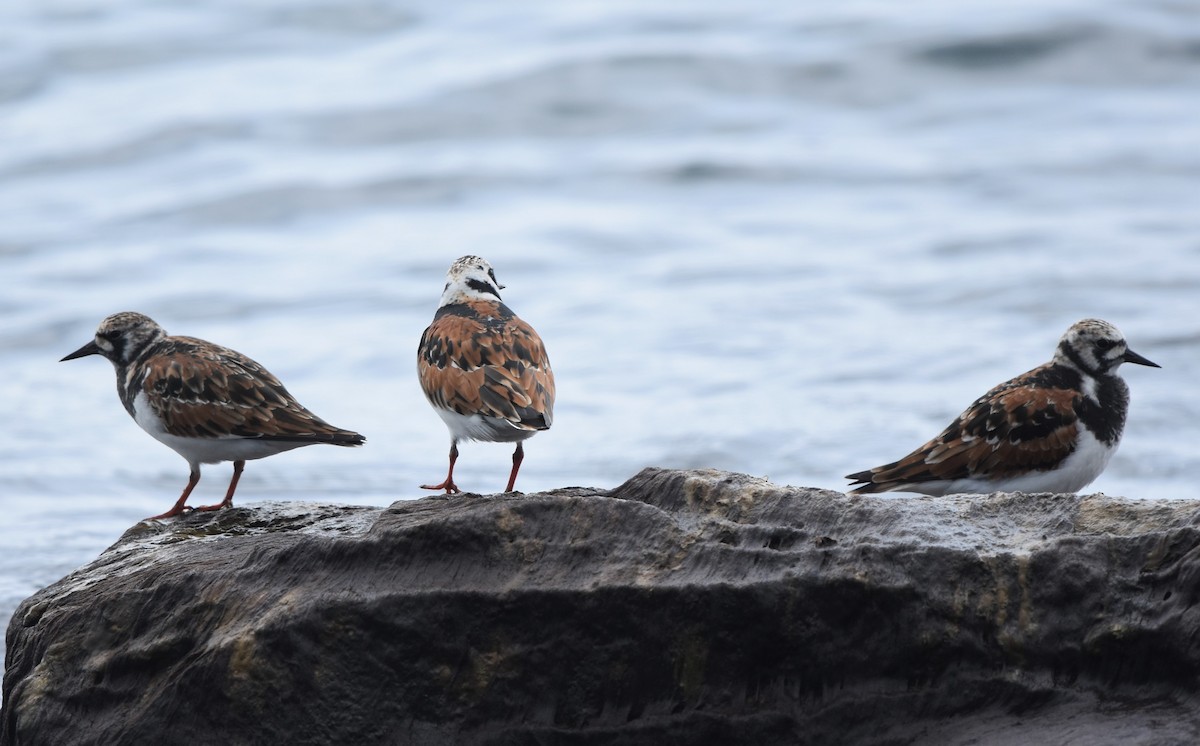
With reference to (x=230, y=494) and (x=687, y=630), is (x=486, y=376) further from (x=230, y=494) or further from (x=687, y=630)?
(x=687, y=630)

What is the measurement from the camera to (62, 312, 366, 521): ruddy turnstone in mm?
6969

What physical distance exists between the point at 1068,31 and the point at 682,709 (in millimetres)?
22662

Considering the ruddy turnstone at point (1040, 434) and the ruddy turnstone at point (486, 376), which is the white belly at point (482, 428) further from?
the ruddy turnstone at point (1040, 434)

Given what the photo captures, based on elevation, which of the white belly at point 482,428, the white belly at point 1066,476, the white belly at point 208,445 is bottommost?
the white belly at point 1066,476

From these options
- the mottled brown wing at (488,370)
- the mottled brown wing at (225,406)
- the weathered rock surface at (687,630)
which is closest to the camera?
the weathered rock surface at (687,630)

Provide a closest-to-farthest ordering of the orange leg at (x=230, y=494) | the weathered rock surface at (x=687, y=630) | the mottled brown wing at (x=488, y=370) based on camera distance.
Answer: the weathered rock surface at (x=687, y=630)
the mottled brown wing at (x=488, y=370)
the orange leg at (x=230, y=494)

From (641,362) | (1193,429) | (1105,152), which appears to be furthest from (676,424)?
(1105,152)

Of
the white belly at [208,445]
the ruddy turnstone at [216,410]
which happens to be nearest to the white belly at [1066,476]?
the ruddy turnstone at [216,410]

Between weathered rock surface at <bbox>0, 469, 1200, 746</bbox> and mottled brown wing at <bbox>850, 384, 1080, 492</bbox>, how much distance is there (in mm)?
1988

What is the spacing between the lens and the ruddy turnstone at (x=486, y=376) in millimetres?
6559

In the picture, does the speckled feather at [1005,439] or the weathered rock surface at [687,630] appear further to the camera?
the speckled feather at [1005,439]

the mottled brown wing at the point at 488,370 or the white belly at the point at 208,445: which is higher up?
the mottled brown wing at the point at 488,370

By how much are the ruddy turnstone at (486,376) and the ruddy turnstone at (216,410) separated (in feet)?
1.60

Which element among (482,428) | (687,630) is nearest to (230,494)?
(482,428)
